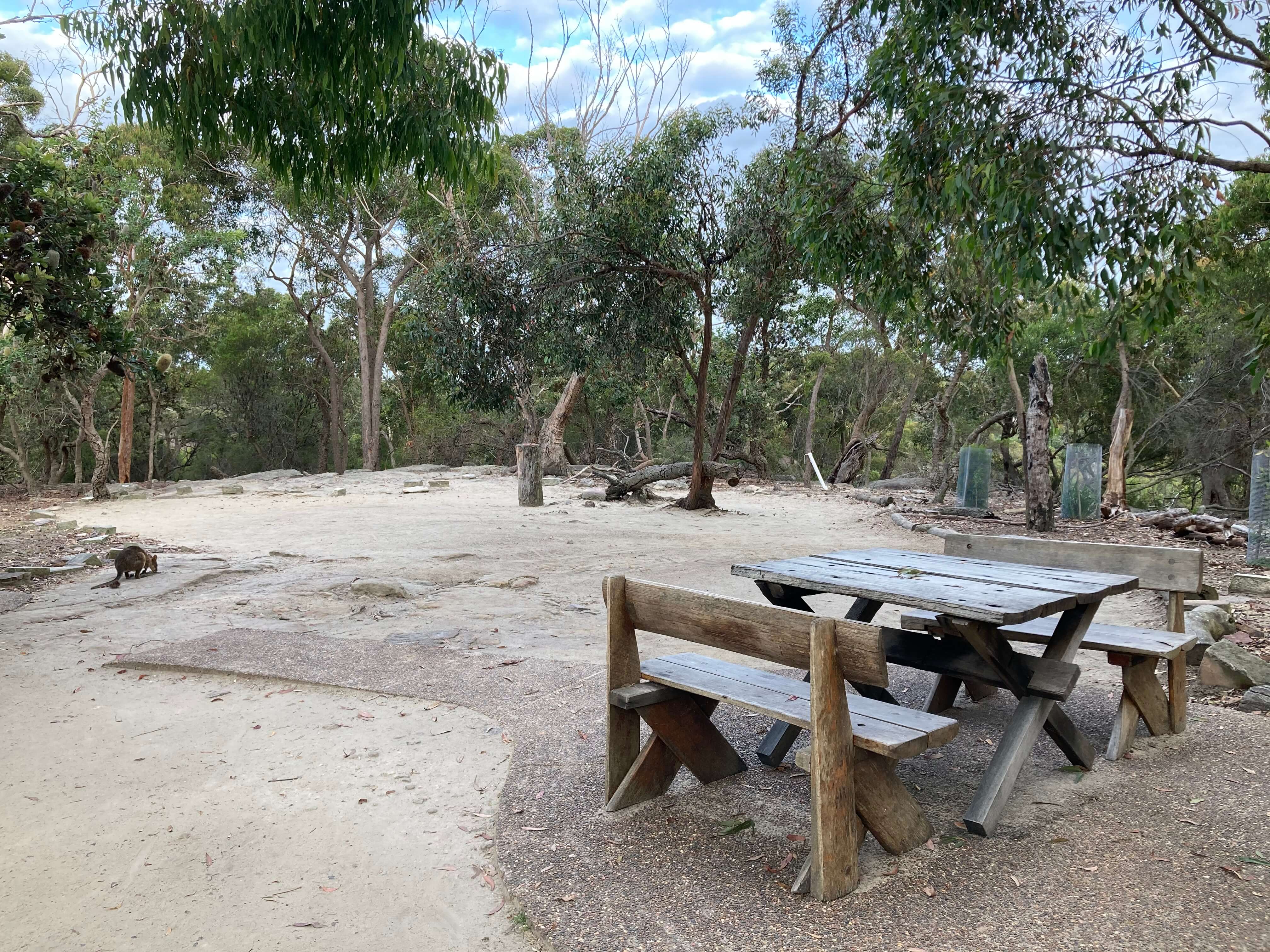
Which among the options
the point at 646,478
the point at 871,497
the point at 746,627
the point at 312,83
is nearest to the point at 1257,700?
the point at 746,627

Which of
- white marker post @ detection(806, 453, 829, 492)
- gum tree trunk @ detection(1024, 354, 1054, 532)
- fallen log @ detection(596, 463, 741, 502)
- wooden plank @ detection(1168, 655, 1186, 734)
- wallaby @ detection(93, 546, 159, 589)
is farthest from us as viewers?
white marker post @ detection(806, 453, 829, 492)

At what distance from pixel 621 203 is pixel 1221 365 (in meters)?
15.5

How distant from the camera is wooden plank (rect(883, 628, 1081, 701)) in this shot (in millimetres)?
3145

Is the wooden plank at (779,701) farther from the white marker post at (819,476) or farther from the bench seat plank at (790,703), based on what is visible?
the white marker post at (819,476)

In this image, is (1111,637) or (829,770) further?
(1111,637)

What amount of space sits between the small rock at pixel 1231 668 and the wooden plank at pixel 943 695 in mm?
1455

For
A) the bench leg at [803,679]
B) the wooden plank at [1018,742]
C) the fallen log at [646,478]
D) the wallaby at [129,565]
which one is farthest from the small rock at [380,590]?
the fallen log at [646,478]

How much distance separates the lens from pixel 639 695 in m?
3.08

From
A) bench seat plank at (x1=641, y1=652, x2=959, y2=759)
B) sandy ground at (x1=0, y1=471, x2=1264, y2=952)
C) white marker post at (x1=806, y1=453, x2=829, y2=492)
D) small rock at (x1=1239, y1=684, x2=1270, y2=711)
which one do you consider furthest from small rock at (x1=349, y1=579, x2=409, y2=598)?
white marker post at (x1=806, y1=453, x2=829, y2=492)

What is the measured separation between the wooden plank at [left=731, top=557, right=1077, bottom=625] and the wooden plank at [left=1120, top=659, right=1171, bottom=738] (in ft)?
2.64

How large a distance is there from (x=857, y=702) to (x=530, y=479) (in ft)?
43.2

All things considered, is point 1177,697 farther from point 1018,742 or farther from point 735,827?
point 735,827

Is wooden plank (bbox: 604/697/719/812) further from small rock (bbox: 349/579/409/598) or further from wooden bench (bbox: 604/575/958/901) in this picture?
small rock (bbox: 349/579/409/598)

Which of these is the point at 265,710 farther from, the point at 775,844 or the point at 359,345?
the point at 359,345
